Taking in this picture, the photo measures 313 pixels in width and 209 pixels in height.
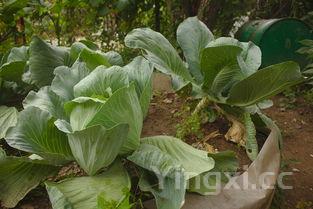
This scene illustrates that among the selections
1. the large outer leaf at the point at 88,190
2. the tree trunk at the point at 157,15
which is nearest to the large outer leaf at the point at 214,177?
the large outer leaf at the point at 88,190

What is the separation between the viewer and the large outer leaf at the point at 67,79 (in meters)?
1.41

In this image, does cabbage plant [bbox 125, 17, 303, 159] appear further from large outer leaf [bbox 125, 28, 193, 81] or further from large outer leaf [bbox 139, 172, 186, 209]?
large outer leaf [bbox 139, 172, 186, 209]

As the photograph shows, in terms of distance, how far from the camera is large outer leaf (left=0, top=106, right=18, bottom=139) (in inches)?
62.5

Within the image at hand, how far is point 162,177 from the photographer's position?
124 centimetres

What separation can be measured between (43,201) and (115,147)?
1.31 ft

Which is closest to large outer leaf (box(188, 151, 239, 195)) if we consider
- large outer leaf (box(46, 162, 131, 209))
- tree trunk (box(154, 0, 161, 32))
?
large outer leaf (box(46, 162, 131, 209))

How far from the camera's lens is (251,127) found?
64.0 inches

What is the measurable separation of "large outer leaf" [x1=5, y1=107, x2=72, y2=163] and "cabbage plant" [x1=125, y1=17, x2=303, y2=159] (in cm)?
51

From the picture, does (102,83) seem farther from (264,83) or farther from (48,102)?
(264,83)

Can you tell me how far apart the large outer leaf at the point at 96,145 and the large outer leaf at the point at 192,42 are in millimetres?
709

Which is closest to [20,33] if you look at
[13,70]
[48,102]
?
[13,70]

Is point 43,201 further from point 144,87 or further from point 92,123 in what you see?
point 144,87

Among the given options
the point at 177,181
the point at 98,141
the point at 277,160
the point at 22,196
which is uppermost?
the point at 98,141

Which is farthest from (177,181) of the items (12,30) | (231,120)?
(12,30)
